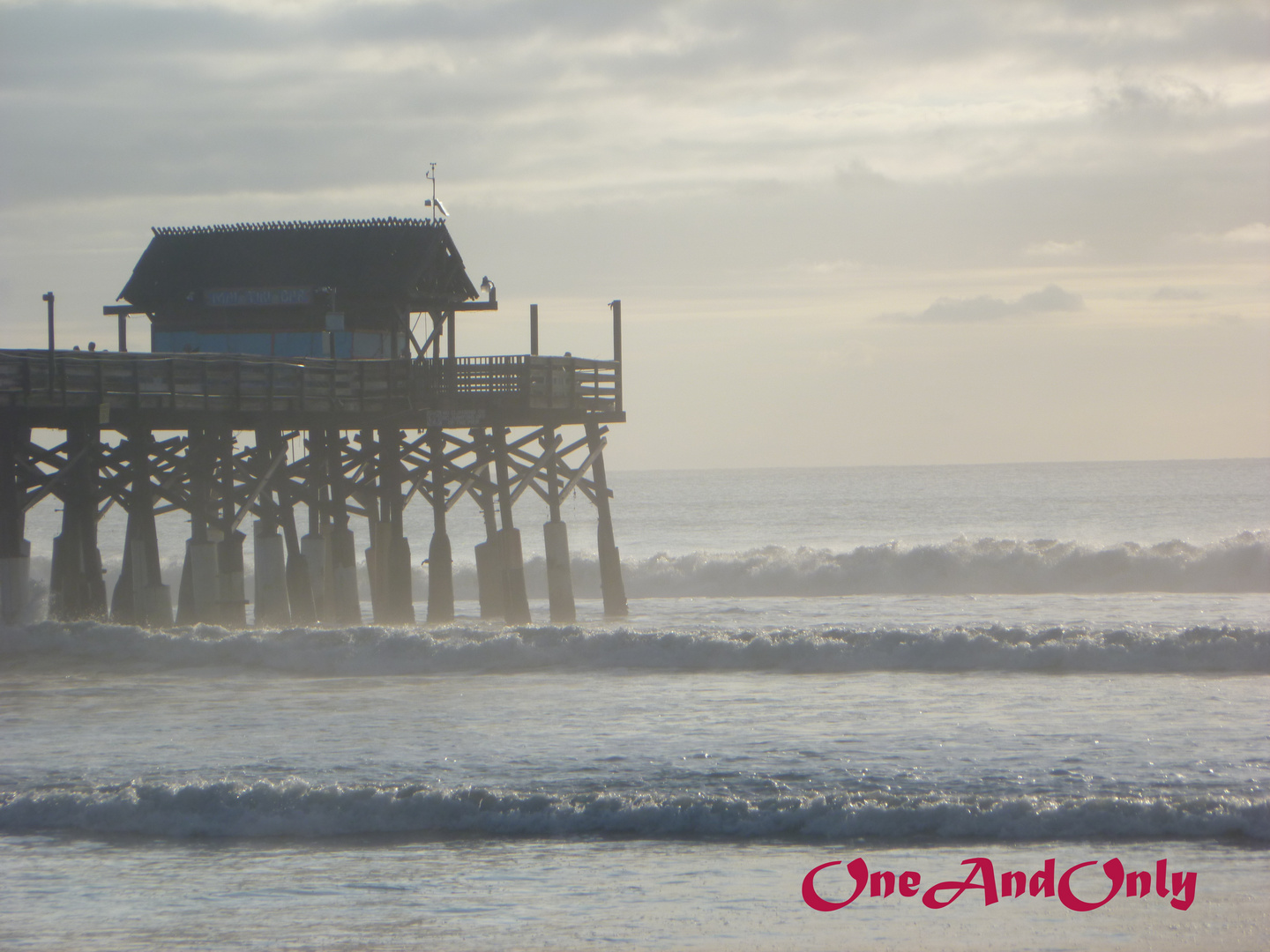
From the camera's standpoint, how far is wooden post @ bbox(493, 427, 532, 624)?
75.4 ft

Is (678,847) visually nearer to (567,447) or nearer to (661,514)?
(567,447)

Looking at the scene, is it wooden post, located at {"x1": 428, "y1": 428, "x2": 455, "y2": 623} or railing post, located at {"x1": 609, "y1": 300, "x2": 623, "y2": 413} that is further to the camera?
railing post, located at {"x1": 609, "y1": 300, "x2": 623, "y2": 413}

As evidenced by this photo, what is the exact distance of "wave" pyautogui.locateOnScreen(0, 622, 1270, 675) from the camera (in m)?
18.4

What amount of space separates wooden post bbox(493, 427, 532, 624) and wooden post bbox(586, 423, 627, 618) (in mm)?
2055

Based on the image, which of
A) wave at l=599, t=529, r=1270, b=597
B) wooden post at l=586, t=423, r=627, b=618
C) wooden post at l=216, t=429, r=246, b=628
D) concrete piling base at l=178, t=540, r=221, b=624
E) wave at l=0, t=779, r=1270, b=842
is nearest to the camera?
wave at l=0, t=779, r=1270, b=842

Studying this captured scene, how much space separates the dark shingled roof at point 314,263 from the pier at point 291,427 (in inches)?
1.7

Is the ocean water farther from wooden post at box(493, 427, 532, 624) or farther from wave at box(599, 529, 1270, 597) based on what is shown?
wave at box(599, 529, 1270, 597)

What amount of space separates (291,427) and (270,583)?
274 centimetres

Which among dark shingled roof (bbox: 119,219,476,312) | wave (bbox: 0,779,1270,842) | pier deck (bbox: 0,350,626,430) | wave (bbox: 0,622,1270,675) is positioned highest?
dark shingled roof (bbox: 119,219,476,312)

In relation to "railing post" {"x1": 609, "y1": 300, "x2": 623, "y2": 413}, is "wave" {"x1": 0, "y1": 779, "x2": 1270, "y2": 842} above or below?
below

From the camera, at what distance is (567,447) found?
24.8 metres

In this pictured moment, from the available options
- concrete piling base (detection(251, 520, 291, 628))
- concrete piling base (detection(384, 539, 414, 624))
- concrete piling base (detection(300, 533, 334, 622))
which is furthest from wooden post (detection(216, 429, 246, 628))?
concrete piling base (detection(384, 539, 414, 624))

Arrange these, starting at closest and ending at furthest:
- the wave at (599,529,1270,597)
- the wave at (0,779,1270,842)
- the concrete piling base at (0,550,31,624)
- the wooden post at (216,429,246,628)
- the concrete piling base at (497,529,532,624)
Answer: the wave at (0,779,1270,842), the concrete piling base at (0,550,31,624), the wooden post at (216,429,246,628), the concrete piling base at (497,529,532,624), the wave at (599,529,1270,597)

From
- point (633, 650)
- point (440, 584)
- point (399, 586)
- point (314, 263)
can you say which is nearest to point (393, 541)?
point (399, 586)
